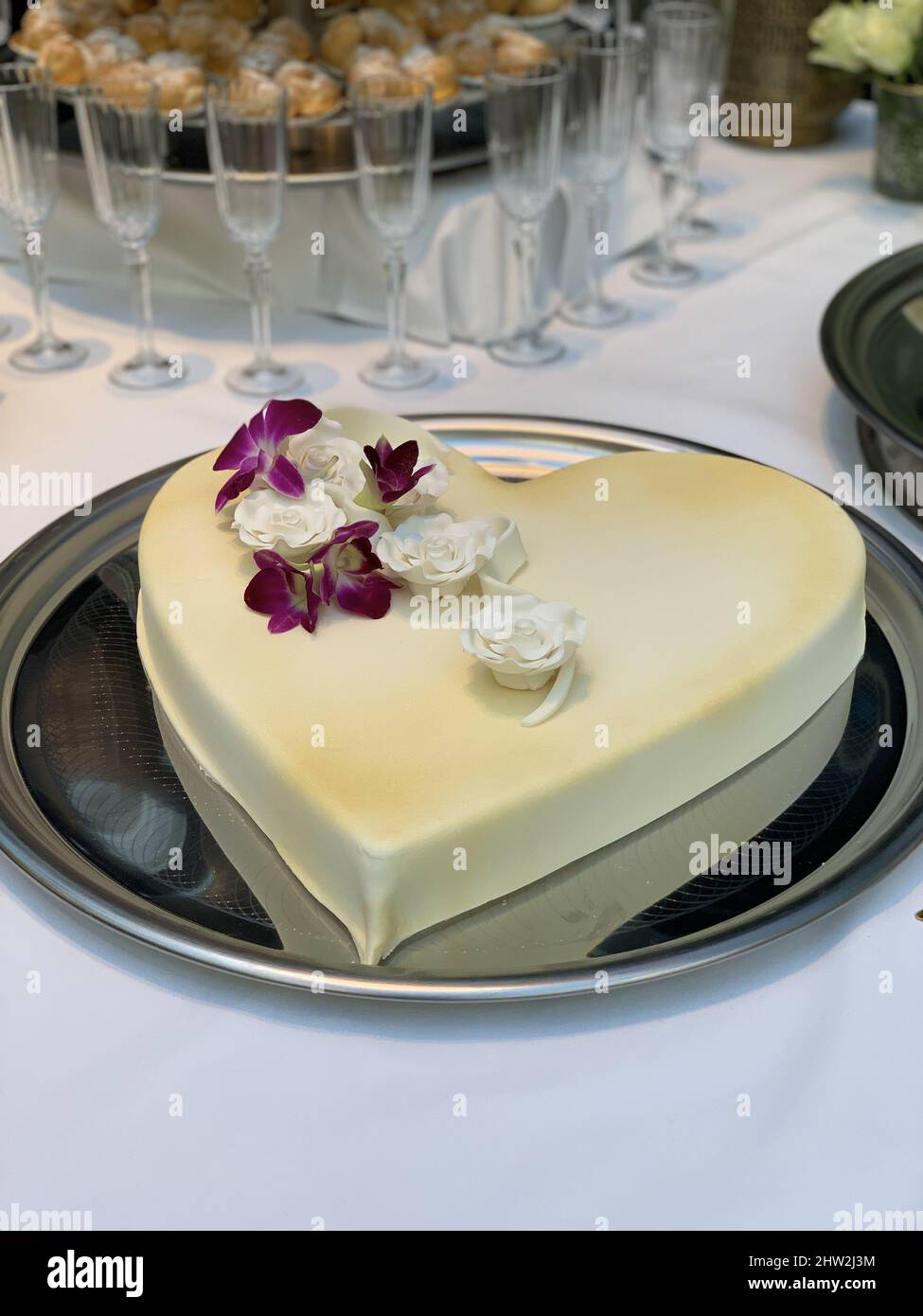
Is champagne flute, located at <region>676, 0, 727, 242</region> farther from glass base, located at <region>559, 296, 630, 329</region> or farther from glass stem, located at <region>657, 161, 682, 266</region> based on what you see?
glass base, located at <region>559, 296, 630, 329</region>

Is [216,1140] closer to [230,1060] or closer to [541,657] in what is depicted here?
[230,1060]

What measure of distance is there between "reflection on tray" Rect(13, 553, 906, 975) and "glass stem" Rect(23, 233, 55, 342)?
1.89 feet

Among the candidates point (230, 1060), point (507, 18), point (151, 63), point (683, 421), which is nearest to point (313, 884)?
point (230, 1060)

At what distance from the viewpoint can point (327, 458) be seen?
0.91 meters

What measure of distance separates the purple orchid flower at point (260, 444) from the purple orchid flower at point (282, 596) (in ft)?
0.22

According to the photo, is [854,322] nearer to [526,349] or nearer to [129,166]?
[526,349]

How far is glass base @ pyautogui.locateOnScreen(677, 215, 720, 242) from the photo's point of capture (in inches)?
67.2

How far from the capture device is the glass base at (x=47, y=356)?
1413mm

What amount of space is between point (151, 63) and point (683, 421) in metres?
0.69

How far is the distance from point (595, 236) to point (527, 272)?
0.11 metres
